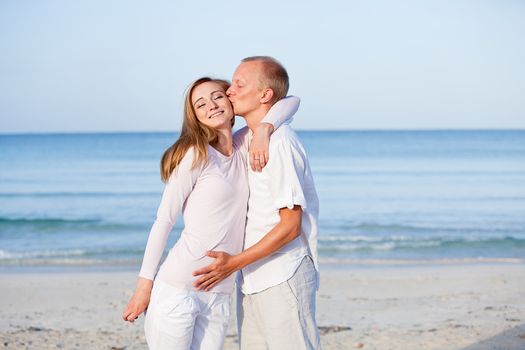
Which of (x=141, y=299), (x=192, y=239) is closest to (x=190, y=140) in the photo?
(x=192, y=239)

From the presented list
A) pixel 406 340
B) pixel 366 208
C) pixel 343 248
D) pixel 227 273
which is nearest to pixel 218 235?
pixel 227 273

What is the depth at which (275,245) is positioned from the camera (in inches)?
129

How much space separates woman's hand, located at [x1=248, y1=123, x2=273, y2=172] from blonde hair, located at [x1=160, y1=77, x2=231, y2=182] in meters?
0.22

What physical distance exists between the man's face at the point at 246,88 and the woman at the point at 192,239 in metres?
0.14

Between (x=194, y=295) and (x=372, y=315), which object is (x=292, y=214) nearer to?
(x=194, y=295)

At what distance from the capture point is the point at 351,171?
31.0m

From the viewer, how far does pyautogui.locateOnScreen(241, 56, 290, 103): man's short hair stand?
355cm

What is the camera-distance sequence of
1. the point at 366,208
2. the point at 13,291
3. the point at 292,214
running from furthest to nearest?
the point at 366,208 → the point at 13,291 → the point at 292,214

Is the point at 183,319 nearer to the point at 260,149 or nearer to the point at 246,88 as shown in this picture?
the point at 260,149

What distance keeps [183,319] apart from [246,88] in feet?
3.74

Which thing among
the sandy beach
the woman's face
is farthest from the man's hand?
the sandy beach

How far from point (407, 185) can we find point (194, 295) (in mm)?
22045

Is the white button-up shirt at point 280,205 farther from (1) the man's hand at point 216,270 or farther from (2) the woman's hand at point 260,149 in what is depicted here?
(1) the man's hand at point 216,270

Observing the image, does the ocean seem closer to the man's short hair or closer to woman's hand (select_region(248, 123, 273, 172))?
the man's short hair
